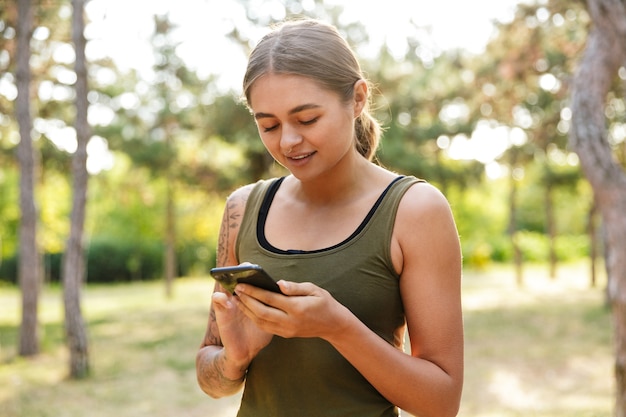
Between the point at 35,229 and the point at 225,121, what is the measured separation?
227 inches

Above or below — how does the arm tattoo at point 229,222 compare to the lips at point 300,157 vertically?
below

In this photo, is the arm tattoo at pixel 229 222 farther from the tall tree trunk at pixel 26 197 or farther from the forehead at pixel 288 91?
the tall tree trunk at pixel 26 197

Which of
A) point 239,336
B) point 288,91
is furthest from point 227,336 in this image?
point 288,91

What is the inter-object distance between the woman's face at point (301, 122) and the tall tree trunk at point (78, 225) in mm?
8251

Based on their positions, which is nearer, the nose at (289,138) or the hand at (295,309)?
the hand at (295,309)

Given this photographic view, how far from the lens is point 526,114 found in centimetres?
1638

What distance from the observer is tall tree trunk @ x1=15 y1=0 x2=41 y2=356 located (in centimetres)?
1065

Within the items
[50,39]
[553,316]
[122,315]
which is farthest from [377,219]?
[122,315]

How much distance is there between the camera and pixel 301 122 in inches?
60.9

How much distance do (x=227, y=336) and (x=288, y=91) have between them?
545 mm

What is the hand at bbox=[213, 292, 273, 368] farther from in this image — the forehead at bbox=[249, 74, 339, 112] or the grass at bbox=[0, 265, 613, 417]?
the grass at bbox=[0, 265, 613, 417]

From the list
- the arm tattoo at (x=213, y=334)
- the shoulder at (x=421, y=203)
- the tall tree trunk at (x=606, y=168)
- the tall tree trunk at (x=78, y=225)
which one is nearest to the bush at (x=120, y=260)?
the tall tree trunk at (x=78, y=225)

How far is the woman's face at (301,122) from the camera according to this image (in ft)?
5.01

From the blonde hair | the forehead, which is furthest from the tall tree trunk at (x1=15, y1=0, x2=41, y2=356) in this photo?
the forehead
